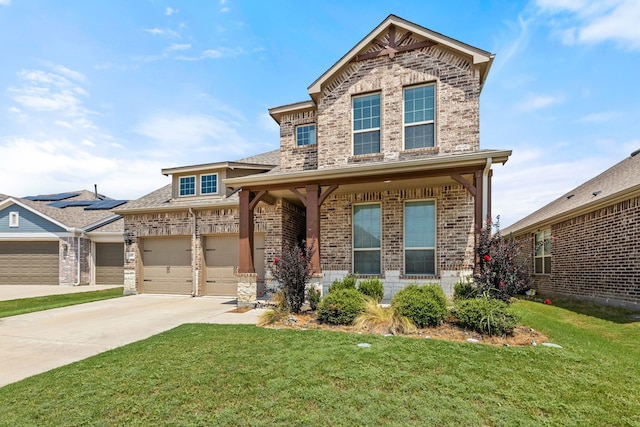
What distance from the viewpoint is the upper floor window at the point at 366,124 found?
988 cm

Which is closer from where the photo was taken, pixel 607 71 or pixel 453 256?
pixel 607 71

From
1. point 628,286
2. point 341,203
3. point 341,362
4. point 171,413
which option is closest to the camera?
point 171,413

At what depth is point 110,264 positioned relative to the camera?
16219mm

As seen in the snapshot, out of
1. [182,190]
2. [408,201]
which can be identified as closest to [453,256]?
[408,201]

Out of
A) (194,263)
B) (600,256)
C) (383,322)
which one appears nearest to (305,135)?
(194,263)

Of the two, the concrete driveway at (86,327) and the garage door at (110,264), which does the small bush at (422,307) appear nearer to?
the concrete driveway at (86,327)

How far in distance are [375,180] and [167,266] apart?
904cm

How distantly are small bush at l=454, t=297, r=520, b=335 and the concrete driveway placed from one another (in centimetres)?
429

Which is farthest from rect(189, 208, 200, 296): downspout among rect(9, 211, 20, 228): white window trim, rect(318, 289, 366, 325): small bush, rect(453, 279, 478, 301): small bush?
rect(9, 211, 20, 228): white window trim

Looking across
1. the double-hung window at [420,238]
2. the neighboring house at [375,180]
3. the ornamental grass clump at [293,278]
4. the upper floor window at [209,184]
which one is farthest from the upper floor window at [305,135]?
the ornamental grass clump at [293,278]

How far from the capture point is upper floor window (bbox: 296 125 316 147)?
11.2 metres

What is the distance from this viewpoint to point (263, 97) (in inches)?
478

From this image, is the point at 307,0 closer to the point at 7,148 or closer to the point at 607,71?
the point at 607,71

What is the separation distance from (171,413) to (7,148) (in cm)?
1507
